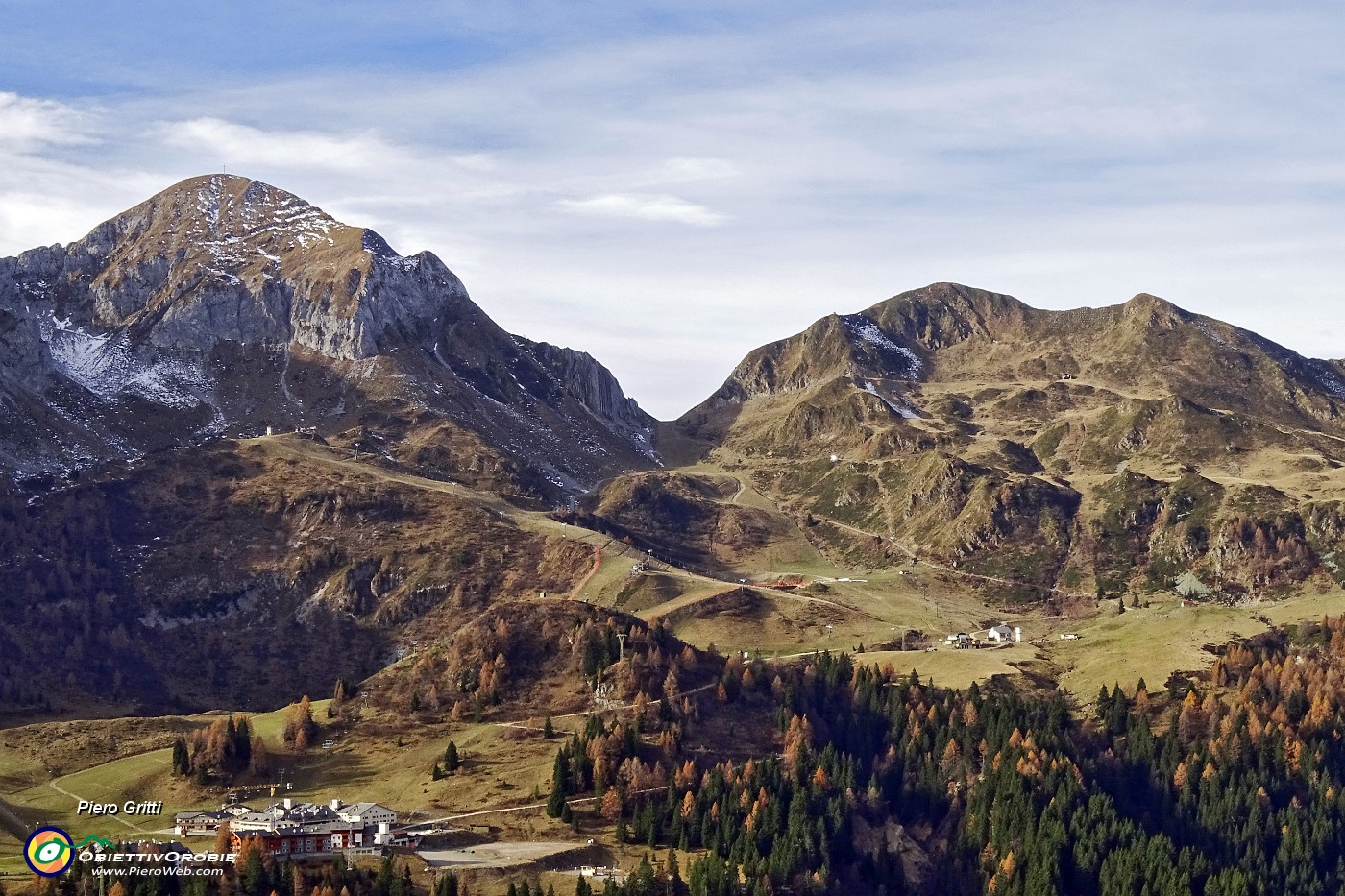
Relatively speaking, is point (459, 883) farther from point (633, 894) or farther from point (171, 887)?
point (171, 887)

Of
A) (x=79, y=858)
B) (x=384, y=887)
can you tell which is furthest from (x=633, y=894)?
(x=79, y=858)

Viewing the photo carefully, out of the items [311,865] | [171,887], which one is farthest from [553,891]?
[171,887]

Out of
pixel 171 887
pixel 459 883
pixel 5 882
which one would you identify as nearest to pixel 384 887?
pixel 459 883

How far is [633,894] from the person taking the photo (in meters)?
197

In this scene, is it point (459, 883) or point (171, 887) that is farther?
point (459, 883)

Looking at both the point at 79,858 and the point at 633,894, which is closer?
the point at 79,858

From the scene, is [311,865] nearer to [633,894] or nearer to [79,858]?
[79,858]

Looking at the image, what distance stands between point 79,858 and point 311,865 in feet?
86.1

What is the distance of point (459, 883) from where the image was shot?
19388cm

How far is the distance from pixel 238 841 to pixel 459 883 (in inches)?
1047

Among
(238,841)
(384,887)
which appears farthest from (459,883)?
(238,841)

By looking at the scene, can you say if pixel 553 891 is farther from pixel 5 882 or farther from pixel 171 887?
pixel 5 882

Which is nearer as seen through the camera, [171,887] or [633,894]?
[171,887]

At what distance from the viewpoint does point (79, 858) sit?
181m
